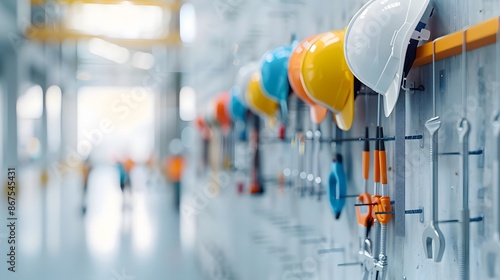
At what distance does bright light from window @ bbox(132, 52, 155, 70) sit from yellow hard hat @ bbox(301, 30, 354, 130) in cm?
335

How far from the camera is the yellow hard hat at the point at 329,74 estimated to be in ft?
3.74

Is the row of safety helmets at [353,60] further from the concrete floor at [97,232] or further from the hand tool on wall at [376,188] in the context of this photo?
the concrete floor at [97,232]

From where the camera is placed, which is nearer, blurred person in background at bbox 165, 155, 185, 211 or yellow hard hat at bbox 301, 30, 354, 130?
yellow hard hat at bbox 301, 30, 354, 130

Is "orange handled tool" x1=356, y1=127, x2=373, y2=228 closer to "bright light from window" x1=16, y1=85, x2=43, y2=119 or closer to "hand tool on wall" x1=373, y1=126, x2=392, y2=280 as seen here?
"hand tool on wall" x1=373, y1=126, x2=392, y2=280

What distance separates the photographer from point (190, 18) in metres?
4.46

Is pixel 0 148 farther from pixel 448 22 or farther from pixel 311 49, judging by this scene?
pixel 448 22

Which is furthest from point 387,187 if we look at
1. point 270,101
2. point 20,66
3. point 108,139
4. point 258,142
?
point 108,139

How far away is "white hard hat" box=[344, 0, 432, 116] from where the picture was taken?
37.7 inches

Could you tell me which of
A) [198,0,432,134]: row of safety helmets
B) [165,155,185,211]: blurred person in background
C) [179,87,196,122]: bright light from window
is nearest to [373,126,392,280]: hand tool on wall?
[198,0,432,134]: row of safety helmets

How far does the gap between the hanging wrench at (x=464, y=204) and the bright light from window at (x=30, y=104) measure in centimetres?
243

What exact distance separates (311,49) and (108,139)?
10.1 feet

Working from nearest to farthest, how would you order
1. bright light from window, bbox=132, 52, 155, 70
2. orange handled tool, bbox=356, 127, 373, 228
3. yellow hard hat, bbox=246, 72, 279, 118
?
orange handled tool, bbox=356, 127, 373, 228, yellow hard hat, bbox=246, 72, 279, 118, bright light from window, bbox=132, 52, 155, 70

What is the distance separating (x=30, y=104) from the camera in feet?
9.43

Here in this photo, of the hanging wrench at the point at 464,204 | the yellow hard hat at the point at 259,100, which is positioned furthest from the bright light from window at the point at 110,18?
the hanging wrench at the point at 464,204
